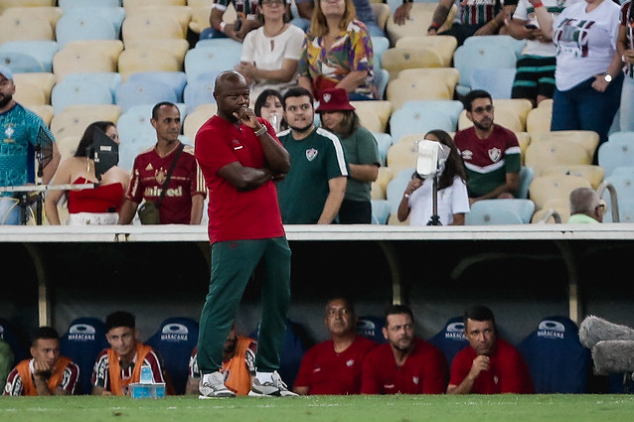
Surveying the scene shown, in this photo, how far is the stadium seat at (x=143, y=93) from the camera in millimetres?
11547

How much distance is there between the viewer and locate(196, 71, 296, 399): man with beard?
241 inches

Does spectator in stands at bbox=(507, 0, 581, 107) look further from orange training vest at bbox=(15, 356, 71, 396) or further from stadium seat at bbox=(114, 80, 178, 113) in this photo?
orange training vest at bbox=(15, 356, 71, 396)

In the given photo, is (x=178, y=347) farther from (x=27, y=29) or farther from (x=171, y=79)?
(x=27, y=29)

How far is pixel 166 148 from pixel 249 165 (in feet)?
8.34

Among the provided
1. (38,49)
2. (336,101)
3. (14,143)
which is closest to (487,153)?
(336,101)

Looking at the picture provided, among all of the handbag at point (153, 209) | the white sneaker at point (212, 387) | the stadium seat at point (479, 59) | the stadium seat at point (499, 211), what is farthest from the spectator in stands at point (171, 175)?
the stadium seat at point (479, 59)

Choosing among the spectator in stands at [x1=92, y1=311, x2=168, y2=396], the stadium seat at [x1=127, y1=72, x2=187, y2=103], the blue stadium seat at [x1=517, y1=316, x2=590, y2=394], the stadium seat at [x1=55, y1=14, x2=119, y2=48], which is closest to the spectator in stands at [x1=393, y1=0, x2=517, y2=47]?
the stadium seat at [x1=127, y1=72, x2=187, y2=103]

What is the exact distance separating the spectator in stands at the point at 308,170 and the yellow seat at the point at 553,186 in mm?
1914

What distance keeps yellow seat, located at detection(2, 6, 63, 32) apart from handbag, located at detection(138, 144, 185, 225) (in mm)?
5214

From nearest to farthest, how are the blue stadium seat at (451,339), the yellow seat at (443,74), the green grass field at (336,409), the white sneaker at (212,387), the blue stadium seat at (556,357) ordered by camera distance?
the green grass field at (336,409), the white sneaker at (212,387), the blue stadium seat at (556,357), the blue stadium seat at (451,339), the yellow seat at (443,74)

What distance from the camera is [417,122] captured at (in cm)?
1044

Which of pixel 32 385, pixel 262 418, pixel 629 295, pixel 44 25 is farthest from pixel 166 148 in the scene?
pixel 44 25

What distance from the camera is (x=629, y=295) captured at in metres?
8.38

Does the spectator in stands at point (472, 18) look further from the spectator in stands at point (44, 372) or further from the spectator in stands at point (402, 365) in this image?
the spectator in stands at point (44, 372)
